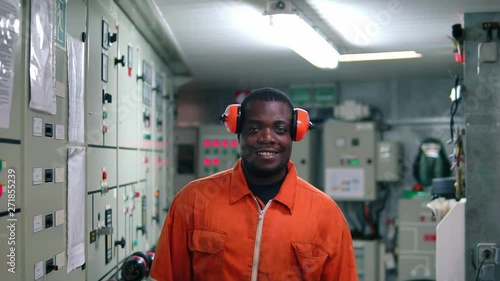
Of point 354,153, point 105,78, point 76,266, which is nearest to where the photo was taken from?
point 76,266

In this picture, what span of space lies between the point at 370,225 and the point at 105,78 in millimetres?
4824

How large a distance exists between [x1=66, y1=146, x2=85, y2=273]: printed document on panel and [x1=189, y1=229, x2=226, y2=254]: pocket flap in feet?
2.57

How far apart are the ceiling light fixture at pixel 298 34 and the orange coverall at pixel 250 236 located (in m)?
1.47

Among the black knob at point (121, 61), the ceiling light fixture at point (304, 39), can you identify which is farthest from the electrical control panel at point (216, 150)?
the black knob at point (121, 61)

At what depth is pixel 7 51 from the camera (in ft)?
6.35

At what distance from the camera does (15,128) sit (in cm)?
202

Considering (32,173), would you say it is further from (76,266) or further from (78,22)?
(78,22)

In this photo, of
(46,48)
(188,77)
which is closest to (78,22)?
(46,48)

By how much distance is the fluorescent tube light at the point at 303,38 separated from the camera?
362 centimetres

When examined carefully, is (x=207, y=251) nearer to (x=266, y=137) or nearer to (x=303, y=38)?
(x=266, y=137)

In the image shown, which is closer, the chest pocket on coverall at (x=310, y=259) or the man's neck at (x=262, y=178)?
the chest pocket on coverall at (x=310, y=259)

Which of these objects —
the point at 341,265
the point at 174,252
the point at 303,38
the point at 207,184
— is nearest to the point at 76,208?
the point at 174,252

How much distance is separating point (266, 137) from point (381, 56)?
3.55 metres

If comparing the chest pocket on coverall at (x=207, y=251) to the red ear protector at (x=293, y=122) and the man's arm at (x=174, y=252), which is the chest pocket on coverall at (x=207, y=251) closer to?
the man's arm at (x=174, y=252)
